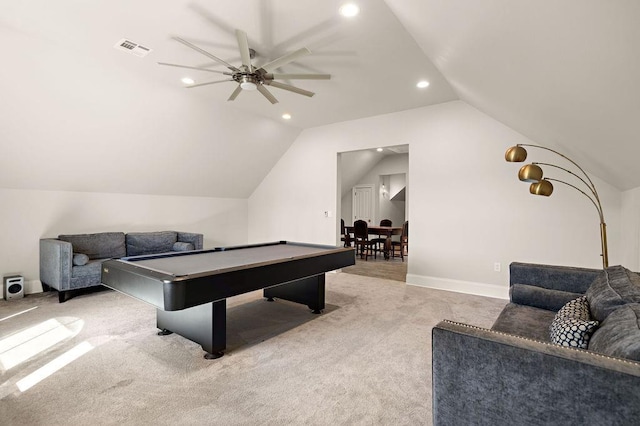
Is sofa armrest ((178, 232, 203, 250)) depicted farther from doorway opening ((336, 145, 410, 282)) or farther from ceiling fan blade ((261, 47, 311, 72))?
doorway opening ((336, 145, 410, 282))

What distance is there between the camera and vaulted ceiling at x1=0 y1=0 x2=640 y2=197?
1619 millimetres

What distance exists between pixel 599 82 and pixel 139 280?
3.05 m

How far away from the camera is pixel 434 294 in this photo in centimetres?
441

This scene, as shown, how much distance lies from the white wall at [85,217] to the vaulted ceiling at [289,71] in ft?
0.78

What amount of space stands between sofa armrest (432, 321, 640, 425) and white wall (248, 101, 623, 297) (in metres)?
3.56

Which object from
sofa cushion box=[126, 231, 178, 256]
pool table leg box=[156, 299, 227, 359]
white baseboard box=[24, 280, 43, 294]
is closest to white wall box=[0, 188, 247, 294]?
white baseboard box=[24, 280, 43, 294]

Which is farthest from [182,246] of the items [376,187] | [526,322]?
[376,187]

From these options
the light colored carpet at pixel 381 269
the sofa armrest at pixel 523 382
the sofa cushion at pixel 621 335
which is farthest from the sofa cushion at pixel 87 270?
the sofa cushion at pixel 621 335

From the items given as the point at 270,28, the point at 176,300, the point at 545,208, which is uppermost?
the point at 270,28

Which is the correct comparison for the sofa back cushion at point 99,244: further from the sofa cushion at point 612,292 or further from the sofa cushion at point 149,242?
the sofa cushion at point 612,292

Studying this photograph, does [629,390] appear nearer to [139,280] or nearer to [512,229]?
[139,280]

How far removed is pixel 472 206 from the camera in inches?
177

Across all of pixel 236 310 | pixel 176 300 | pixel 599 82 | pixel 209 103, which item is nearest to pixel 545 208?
pixel 599 82

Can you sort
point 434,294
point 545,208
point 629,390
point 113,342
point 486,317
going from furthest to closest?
1. point 434,294
2. point 545,208
3. point 486,317
4. point 113,342
5. point 629,390
